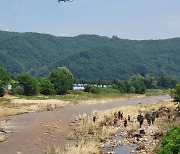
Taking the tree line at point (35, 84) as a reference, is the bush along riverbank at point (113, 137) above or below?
below

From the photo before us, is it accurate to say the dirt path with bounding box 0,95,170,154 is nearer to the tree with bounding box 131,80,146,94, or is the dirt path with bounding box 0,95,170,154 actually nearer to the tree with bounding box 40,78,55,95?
the tree with bounding box 40,78,55,95

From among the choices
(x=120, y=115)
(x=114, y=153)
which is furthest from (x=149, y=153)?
(x=120, y=115)

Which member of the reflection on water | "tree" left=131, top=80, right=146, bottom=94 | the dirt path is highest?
"tree" left=131, top=80, right=146, bottom=94

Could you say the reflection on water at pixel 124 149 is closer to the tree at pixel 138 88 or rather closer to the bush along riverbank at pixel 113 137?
the bush along riverbank at pixel 113 137

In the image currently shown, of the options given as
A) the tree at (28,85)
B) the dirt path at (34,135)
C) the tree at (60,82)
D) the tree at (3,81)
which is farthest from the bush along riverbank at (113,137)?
the tree at (60,82)

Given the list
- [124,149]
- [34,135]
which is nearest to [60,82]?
[34,135]

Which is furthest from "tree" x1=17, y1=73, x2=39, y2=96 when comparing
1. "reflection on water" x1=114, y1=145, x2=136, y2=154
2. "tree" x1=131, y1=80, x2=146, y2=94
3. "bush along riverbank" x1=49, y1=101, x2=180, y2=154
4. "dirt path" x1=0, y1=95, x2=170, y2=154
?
"reflection on water" x1=114, y1=145, x2=136, y2=154

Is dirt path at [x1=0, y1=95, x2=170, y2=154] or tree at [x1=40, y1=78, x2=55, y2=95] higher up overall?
tree at [x1=40, y1=78, x2=55, y2=95]

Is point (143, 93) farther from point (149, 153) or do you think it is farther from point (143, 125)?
point (149, 153)

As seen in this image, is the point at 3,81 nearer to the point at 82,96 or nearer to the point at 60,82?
the point at 60,82

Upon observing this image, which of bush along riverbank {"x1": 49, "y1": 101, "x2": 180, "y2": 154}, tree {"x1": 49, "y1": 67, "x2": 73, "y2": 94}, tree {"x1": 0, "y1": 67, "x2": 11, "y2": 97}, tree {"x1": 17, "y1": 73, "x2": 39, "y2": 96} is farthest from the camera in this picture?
tree {"x1": 49, "y1": 67, "x2": 73, "y2": 94}

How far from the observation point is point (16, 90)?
98.4 metres

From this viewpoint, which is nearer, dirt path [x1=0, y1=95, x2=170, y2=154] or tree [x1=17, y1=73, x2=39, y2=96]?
dirt path [x1=0, y1=95, x2=170, y2=154]

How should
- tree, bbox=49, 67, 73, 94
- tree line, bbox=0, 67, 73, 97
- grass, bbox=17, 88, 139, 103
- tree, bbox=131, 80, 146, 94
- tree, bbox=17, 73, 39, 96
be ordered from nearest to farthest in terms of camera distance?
tree line, bbox=0, 67, 73, 97, grass, bbox=17, 88, 139, 103, tree, bbox=17, 73, 39, 96, tree, bbox=49, 67, 73, 94, tree, bbox=131, 80, 146, 94
